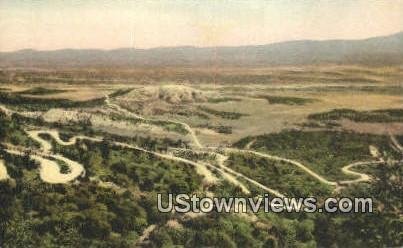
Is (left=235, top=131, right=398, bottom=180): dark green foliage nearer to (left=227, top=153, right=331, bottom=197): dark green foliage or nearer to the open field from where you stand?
the open field

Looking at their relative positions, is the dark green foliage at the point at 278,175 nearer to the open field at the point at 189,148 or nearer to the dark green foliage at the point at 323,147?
the open field at the point at 189,148

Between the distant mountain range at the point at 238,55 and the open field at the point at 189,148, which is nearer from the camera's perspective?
the open field at the point at 189,148

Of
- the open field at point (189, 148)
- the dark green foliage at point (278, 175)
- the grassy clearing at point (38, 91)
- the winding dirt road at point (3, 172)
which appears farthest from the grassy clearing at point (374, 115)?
the winding dirt road at point (3, 172)

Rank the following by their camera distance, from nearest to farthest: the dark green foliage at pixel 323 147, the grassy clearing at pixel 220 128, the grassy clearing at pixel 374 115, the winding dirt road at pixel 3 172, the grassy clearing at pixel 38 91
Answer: the winding dirt road at pixel 3 172, the grassy clearing at pixel 38 91, the grassy clearing at pixel 220 128, the dark green foliage at pixel 323 147, the grassy clearing at pixel 374 115

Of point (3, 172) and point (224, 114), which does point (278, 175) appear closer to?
point (224, 114)

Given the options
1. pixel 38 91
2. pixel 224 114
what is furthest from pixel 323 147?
pixel 38 91

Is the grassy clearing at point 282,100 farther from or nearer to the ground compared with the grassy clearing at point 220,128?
farther from the ground

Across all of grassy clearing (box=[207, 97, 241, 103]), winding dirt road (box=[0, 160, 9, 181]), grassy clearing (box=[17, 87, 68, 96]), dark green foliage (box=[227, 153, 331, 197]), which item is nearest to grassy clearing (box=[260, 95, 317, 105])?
grassy clearing (box=[207, 97, 241, 103])

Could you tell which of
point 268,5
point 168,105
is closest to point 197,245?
point 168,105
